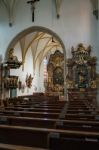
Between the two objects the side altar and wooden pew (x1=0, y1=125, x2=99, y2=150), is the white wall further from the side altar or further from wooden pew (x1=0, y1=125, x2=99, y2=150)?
wooden pew (x1=0, y1=125, x2=99, y2=150)

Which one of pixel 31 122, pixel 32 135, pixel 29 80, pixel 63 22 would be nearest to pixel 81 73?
pixel 63 22

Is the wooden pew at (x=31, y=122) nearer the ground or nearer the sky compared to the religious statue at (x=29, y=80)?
nearer the ground

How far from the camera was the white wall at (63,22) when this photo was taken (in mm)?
15969

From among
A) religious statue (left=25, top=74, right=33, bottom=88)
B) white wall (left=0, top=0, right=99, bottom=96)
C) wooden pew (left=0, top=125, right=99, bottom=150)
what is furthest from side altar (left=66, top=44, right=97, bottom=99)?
wooden pew (left=0, top=125, right=99, bottom=150)

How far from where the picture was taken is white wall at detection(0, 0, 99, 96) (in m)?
16.0

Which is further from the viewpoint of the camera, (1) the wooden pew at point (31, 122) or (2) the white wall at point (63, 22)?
(2) the white wall at point (63, 22)

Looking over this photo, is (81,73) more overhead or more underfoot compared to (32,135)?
more overhead

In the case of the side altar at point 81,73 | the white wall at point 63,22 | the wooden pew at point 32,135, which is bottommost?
the wooden pew at point 32,135

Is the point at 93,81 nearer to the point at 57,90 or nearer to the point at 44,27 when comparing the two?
the point at 44,27

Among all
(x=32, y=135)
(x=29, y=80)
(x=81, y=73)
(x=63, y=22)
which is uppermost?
(x=63, y=22)

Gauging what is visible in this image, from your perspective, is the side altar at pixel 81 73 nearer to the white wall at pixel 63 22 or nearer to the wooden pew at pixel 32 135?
the white wall at pixel 63 22

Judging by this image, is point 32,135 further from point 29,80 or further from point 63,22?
point 29,80

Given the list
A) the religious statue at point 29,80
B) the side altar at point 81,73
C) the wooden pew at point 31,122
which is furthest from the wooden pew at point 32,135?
the religious statue at point 29,80

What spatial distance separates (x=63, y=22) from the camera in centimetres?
1667
